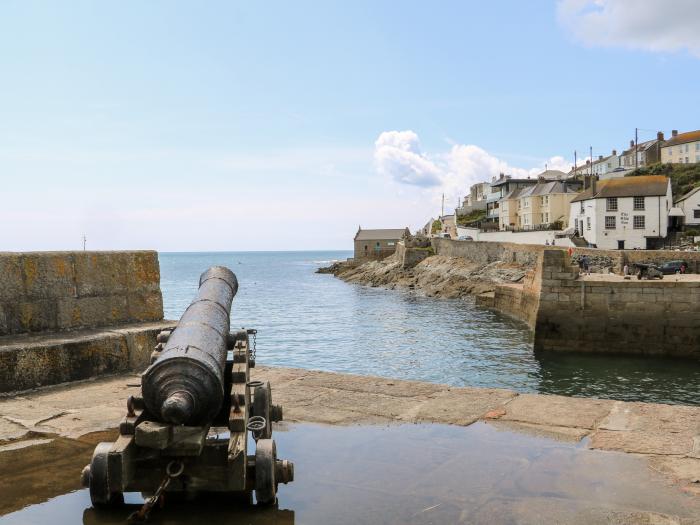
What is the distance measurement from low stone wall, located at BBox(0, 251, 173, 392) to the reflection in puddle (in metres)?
2.07

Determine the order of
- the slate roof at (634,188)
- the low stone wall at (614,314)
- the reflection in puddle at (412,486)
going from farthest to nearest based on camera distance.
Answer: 1. the slate roof at (634,188)
2. the low stone wall at (614,314)
3. the reflection in puddle at (412,486)

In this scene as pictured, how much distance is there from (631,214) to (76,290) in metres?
53.8

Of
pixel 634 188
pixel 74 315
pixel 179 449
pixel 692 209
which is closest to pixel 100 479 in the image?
pixel 179 449

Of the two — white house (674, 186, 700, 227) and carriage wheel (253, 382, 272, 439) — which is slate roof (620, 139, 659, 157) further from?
carriage wheel (253, 382, 272, 439)

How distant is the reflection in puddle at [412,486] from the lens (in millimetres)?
3891

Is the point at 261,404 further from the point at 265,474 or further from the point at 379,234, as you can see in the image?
the point at 379,234

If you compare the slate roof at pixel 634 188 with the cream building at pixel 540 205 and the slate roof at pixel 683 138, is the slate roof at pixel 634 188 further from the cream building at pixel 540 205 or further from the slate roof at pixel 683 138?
the slate roof at pixel 683 138

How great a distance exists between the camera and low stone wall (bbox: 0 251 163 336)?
7341 mm

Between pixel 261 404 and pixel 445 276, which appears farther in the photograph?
pixel 445 276

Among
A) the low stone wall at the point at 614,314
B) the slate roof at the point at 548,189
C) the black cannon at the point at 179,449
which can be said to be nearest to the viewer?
the black cannon at the point at 179,449

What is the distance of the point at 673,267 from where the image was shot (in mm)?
33375

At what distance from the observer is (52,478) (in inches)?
175

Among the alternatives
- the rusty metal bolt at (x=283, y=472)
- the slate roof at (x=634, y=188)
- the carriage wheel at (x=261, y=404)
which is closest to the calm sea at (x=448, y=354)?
the carriage wheel at (x=261, y=404)

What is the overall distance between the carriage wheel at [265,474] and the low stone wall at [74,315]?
4.10 m
